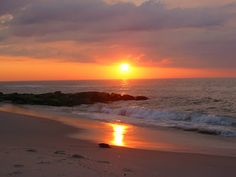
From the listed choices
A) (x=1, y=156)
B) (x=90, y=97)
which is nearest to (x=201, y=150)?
(x=1, y=156)

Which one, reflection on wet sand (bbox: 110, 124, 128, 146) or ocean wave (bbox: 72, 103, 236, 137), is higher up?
ocean wave (bbox: 72, 103, 236, 137)

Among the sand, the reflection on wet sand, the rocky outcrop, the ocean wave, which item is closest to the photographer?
the sand

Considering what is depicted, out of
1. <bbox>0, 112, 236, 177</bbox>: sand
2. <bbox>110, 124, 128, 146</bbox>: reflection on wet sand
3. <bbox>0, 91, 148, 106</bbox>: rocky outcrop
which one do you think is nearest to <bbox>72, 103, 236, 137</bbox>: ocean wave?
<bbox>110, 124, 128, 146</bbox>: reflection on wet sand

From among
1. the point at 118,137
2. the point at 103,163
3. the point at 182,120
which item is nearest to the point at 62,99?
the point at 182,120

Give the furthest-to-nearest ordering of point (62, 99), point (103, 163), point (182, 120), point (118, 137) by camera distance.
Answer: point (62, 99), point (182, 120), point (118, 137), point (103, 163)

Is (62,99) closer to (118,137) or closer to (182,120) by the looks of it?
(182,120)

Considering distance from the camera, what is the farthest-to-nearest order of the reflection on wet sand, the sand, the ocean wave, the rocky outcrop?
the rocky outcrop < the ocean wave < the reflection on wet sand < the sand

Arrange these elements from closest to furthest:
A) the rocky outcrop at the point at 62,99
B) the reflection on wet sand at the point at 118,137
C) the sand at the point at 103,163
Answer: the sand at the point at 103,163 < the reflection on wet sand at the point at 118,137 < the rocky outcrop at the point at 62,99

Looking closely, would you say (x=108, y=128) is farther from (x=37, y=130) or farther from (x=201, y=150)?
(x=201, y=150)

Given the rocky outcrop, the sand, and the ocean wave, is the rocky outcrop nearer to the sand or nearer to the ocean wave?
the ocean wave

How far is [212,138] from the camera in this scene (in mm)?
15719

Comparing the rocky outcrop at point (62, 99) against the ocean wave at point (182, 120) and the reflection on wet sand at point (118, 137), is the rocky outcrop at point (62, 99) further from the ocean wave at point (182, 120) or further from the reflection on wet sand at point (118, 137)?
the reflection on wet sand at point (118, 137)

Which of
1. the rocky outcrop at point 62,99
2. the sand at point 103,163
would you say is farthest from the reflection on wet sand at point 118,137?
the rocky outcrop at point 62,99

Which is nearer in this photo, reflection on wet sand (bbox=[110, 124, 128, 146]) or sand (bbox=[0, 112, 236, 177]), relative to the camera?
sand (bbox=[0, 112, 236, 177])
